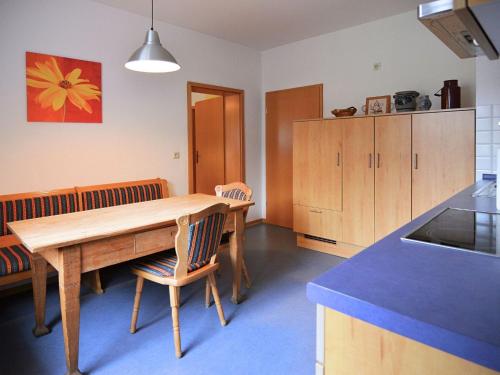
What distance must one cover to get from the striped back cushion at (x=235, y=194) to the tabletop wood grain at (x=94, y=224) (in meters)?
0.30

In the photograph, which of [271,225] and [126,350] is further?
[271,225]

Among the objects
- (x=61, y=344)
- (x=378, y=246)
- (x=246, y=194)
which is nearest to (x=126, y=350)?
(x=61, y=344)

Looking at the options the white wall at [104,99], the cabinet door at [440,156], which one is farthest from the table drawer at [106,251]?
the cabinet door at [440,156]

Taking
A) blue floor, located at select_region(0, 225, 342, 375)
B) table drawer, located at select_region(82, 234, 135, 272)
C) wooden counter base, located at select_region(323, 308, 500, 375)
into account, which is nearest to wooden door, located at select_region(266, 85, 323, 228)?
blue floor, located at select_region(0, 225, 342, 375)

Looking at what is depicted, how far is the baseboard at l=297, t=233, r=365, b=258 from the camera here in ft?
12.6

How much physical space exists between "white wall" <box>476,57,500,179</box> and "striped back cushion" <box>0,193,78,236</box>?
3.56 metres

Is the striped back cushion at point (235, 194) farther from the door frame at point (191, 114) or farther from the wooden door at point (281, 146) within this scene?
the wooden door at point (281, 146)

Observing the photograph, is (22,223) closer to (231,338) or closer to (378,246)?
(231,338)

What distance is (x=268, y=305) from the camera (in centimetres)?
271

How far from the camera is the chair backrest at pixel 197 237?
200 centimetres

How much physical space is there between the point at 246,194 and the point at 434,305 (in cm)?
247

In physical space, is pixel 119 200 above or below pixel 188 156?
below

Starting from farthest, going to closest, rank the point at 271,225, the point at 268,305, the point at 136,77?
the point at 271,225 → the point at 136,77 → the point at 268,305

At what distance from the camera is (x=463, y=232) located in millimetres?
1248
